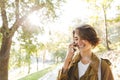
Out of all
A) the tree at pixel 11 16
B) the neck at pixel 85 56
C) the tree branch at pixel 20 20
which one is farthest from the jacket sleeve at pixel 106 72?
the tree branch at pixel 20 20

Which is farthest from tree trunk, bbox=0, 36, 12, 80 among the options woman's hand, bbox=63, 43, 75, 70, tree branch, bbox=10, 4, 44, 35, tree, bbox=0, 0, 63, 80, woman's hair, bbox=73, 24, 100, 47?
woman's hair, bbox=73, 24, 100, 47

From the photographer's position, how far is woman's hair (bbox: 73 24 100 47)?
8.52 feet

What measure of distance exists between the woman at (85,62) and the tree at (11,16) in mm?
4334

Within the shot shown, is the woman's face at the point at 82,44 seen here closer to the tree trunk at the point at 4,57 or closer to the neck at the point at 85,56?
the neck at the point at 85,56

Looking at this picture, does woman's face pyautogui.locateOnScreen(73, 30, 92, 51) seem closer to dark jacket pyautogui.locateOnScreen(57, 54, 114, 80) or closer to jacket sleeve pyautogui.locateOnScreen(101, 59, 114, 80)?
dark jacket pyautogui.locateOnScreen(57, 54, 114, 80)

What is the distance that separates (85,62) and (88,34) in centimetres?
25

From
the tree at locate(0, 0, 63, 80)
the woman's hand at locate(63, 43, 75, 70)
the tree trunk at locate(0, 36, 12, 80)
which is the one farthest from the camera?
the tree trunk at locate(0, 36, 12, 80)

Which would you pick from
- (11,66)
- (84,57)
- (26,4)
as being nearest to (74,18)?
(11,66)

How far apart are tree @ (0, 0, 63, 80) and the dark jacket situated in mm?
4357

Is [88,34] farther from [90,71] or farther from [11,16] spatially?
[11,16]

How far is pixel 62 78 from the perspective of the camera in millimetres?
2650

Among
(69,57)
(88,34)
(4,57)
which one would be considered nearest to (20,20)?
(4,57)

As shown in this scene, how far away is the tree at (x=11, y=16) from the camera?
282 inches

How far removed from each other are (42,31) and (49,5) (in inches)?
40.8
